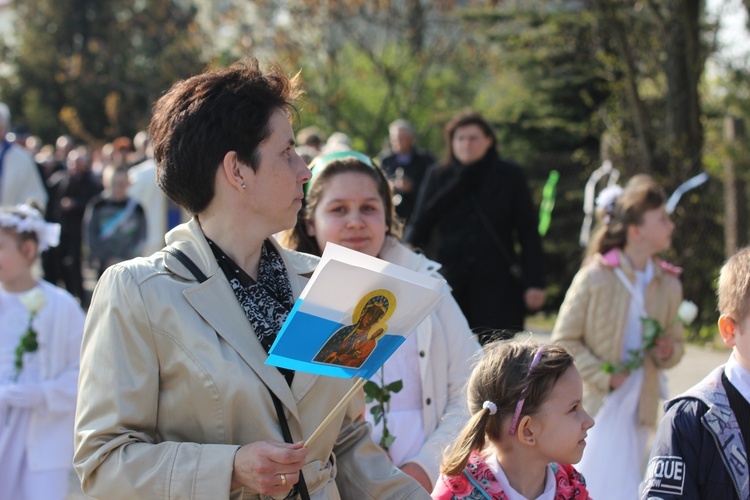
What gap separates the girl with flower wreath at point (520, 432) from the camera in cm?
307

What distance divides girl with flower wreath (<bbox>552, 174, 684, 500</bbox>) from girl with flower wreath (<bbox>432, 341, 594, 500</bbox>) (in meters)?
→ 2.31

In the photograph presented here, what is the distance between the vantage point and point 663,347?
5.57 metres

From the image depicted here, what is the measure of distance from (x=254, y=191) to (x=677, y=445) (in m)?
1.53

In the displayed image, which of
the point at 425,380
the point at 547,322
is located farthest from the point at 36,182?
the point at 425,380

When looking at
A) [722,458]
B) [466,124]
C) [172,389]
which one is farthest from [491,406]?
[466,124]

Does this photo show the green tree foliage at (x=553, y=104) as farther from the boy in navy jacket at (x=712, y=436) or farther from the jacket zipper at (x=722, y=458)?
the jacket zipper at (x=722, y=458)

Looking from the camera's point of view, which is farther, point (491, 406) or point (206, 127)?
point (491, 406)

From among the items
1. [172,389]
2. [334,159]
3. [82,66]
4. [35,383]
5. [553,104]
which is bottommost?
[35,383]

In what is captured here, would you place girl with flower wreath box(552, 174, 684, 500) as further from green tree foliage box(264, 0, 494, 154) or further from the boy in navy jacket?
green tree foliage box(264, 0, 494, 154)

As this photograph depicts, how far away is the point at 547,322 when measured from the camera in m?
14.6

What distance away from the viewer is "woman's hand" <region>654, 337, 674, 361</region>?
219 inches

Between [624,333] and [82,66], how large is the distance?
27.2 m

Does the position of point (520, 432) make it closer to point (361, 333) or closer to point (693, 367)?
point (361, 333)

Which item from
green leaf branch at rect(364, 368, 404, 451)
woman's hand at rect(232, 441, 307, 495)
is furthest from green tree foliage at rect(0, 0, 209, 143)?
woman's hand at rect(232, 441, 307, 495)
